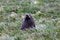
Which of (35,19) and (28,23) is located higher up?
(28,23)

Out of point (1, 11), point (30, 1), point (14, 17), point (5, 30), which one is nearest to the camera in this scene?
point (5, 30)

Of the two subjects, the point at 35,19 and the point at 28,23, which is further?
the point at 35,19

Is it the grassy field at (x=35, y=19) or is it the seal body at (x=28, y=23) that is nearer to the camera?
the grassy field at (x=35, y=19)

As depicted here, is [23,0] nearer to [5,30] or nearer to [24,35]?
[5,30]

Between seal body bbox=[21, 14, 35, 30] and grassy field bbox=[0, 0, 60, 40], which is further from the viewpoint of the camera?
seal body bbox=[21, 14, 35, 30]

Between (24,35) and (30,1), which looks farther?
(30,1)

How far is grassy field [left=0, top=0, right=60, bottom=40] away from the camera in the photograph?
970 cm

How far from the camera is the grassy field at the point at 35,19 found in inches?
382

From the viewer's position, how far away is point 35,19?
1379cm

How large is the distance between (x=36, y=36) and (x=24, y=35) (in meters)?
0.38

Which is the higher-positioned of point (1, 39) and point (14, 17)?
point (1, 39)

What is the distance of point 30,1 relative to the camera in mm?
18375

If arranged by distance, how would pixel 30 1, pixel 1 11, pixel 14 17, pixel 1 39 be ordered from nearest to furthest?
pixel 1 39 < pixel 14 17 < pixel 1 11 < pixel 30 1

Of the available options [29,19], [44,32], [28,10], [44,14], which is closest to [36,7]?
[28,10]
